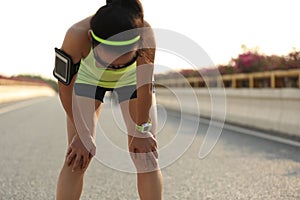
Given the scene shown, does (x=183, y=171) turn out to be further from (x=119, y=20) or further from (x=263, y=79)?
(x=263, y=79)

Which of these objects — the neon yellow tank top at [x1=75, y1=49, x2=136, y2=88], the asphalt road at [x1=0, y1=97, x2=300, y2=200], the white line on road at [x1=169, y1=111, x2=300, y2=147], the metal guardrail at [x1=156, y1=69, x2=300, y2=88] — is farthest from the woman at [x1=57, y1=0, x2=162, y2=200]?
the metal guardrail at [x1=156, y1=69, x2=300, y2=88]

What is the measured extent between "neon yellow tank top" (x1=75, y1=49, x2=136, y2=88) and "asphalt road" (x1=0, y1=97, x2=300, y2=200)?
0.48m

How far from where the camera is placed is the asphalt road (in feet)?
16.4

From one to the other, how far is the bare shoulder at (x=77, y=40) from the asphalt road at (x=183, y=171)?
0.83 meters

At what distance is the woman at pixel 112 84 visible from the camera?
277cm

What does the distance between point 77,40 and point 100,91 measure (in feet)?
1.60

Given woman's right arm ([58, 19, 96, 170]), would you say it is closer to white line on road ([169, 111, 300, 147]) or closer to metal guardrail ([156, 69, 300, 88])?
white line on road ([169, 111, 300, 147])

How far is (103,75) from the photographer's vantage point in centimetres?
326

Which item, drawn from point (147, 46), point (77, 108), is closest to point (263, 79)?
point (77, 108)

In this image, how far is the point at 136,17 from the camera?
2793mm

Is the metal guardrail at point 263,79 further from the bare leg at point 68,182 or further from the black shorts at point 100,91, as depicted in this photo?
the bare leg at point 68,182

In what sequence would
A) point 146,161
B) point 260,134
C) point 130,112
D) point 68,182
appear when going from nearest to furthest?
point 146,161, point 68,182, point 130,112, point 260,134

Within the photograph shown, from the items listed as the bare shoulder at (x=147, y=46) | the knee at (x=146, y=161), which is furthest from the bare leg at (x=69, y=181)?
the bare shoulder at (x=147, y=46)

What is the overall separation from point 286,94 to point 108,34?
778 cm
